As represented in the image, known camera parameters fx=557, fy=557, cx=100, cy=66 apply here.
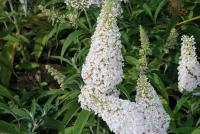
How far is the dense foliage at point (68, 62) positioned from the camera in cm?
614

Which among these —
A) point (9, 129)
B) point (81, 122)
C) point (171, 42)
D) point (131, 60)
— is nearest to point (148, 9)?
point (171, 42)

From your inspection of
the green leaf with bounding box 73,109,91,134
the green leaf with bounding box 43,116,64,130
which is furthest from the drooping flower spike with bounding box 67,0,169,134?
the green leaf with bounding box 43,116,64,130

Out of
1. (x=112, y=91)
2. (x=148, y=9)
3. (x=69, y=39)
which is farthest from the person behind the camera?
(x=148, y=9)

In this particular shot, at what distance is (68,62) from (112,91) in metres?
1.17

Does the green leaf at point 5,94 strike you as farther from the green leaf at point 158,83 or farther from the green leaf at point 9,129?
the green leaf at point 158,83

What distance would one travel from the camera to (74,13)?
7359mm

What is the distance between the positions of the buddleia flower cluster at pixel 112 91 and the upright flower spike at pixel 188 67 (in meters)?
0.92

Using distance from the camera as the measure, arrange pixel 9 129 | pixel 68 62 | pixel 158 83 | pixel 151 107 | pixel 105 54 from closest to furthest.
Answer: pixel 151 107, pixel 105 54, pixel 9 129, pixel 158 83, pixel 68 62

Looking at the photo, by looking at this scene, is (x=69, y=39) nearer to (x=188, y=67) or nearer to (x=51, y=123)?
(x=51, y=123)

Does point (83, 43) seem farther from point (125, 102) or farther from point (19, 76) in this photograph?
point (125, 102)

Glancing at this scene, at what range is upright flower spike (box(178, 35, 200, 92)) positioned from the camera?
6.12 metres

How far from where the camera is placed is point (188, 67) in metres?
6.26

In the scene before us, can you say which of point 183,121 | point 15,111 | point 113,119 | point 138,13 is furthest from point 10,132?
point 138,13

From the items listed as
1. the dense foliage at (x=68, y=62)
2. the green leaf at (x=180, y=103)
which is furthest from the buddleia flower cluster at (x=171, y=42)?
the green leaf at (x=180, y=103)
